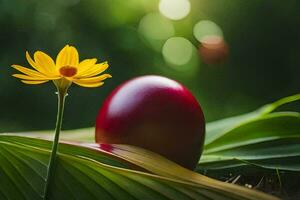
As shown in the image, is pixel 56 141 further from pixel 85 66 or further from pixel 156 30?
pixel 156 30

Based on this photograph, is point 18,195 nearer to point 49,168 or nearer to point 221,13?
point 49,168

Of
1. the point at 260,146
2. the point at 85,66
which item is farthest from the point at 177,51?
the point at 85,66

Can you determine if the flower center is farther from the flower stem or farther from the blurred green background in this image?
the blurred green background

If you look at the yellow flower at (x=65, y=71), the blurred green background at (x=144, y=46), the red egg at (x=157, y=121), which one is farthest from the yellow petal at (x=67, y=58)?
the blurred green background at (x=144, y=46)

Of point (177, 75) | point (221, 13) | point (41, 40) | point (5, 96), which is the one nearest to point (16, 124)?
point (5, 96)

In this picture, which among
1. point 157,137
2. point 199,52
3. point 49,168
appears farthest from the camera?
point 199,52

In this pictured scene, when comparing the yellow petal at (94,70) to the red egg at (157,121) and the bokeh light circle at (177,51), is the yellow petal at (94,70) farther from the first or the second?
the bokeh light circle at (177,51)

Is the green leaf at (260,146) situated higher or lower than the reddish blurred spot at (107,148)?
higher
